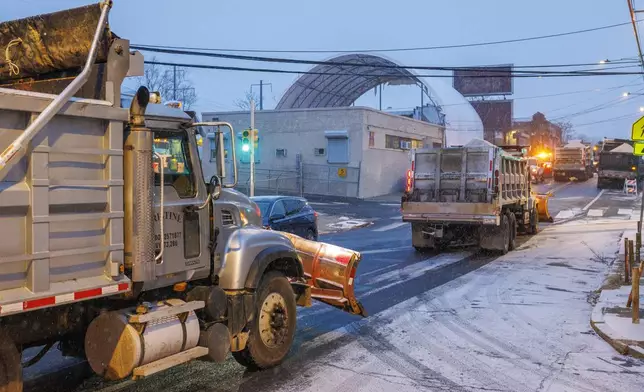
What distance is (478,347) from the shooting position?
7.41 meters

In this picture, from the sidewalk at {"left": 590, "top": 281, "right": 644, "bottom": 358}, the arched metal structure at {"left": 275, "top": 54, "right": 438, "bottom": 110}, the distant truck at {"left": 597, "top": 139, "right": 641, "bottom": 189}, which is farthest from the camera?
the arched metal structure at {"left": 275, "top": 54, "right": 438, "bottom": 110}

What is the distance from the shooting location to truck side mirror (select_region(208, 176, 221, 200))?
5711mm

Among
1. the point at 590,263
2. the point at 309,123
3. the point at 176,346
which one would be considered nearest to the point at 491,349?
the point at 176,346

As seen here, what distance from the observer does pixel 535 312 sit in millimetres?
9406

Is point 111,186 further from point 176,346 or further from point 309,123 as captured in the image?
point 309,123

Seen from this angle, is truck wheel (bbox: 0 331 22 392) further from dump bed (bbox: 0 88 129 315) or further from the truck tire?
the truck tire

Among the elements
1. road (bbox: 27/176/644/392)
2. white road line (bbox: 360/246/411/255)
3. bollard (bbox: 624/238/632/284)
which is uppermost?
bollard (bbox: 624/238/632/284)

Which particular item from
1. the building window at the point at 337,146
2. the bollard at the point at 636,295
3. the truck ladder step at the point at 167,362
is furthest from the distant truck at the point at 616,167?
the truck ladder step at the point at 167,362

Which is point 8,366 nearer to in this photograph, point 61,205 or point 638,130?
point 61,205

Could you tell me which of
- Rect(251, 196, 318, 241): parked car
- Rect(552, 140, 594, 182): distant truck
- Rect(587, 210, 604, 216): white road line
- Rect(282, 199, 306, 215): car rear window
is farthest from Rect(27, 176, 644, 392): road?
Rect(552, 140, 594, 182): distant truck

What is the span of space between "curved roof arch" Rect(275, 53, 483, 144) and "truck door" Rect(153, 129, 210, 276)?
41285 mm

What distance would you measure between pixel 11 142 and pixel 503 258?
43.6ft

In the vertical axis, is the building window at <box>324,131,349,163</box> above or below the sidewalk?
above

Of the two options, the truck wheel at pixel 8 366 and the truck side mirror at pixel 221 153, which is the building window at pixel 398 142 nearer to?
the truck side mirror at pixel 221 153
